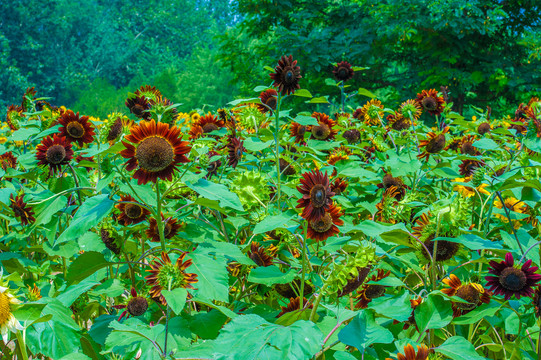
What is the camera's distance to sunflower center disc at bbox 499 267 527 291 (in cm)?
126

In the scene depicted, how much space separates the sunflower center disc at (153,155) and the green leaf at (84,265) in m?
0.37

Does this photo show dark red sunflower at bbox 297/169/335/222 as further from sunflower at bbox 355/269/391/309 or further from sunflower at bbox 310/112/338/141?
sunflower at bbox 310/112/338/141

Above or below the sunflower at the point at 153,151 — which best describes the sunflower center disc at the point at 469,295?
below

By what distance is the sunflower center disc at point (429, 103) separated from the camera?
2871mm

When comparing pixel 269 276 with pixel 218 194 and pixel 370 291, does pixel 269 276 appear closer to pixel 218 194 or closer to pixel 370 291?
pixel 218 194

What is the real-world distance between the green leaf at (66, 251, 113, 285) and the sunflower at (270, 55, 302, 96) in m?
0.96

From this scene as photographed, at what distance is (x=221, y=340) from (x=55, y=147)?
131 centimetres

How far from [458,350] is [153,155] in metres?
0.95

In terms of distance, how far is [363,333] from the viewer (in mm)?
1098

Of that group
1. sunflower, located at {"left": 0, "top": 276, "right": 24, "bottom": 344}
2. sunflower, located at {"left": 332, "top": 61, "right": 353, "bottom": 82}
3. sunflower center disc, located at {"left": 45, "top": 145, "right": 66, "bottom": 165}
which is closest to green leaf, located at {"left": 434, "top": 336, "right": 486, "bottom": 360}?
sunflower, located at {"left": 0, "top": 276, "right": 24, "bottom": 344}

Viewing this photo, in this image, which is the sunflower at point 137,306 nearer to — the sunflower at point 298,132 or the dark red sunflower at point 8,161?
the sunflower at point 298,132

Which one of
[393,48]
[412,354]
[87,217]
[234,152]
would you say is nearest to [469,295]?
[412,354]

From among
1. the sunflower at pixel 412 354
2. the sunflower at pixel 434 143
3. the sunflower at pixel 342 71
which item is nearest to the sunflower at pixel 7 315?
the sunflower at pixel 412 354

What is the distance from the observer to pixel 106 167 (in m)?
1.57
